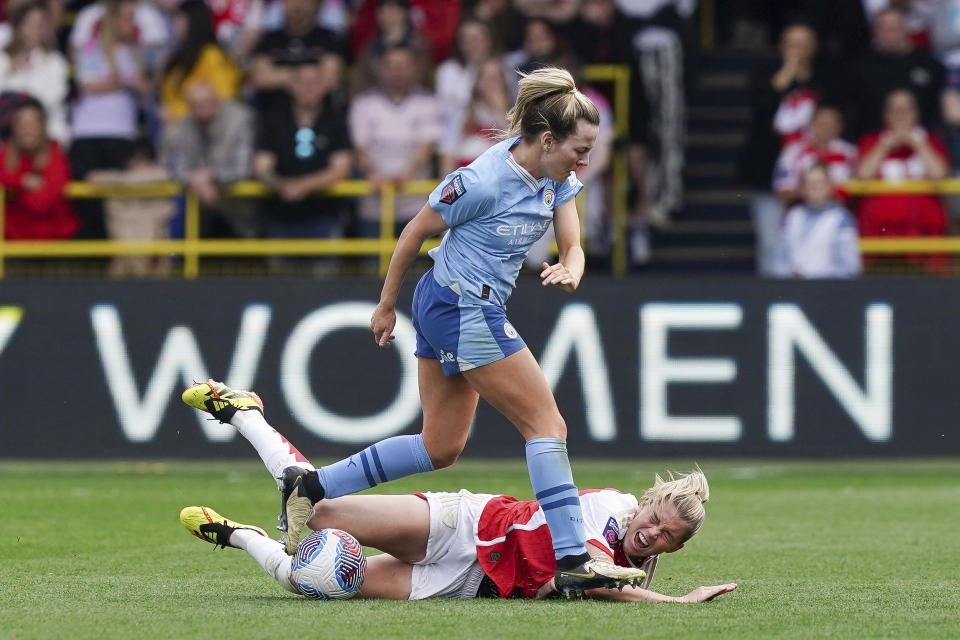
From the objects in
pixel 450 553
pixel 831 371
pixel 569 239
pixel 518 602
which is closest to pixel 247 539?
pixel 450 553

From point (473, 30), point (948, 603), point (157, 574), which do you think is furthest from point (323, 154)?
point (948, 603)

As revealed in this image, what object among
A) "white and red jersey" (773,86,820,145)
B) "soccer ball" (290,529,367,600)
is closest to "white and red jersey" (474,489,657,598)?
"soccer ball" (290,529,367,600)

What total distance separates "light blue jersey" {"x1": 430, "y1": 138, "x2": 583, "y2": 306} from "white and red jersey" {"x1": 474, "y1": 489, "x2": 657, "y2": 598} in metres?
0.84

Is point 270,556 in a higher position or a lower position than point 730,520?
higher

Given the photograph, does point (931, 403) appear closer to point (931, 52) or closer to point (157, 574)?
point (931, 52)

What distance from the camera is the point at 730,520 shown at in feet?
29.5

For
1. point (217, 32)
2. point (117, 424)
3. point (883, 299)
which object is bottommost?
point (117, 424)

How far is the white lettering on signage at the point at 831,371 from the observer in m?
12.0

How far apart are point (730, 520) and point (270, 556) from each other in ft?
11.7

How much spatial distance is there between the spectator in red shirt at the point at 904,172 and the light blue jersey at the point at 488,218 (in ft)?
23.0

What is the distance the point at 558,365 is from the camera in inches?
477

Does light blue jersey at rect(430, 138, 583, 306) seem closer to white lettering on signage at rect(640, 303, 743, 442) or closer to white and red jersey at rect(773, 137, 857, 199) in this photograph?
white lettering on signage at rect(640, 303, 743, 442)

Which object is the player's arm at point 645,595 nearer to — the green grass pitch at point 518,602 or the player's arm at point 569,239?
the green grass pitch at point 518,602

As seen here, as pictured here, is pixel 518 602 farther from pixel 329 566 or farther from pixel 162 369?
pixel 162 369
